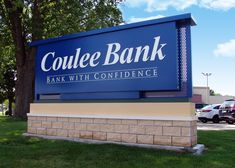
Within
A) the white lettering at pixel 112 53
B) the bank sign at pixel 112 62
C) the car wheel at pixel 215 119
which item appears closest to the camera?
the bank sign at pixel 112 62

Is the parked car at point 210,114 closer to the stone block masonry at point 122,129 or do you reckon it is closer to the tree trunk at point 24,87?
the tree trunk at point 24,87

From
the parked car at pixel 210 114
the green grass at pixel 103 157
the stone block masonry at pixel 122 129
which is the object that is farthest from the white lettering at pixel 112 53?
the parked car at pixel 210 114

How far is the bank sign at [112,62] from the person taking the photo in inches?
300

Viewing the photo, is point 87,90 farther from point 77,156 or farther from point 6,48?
point 6,48

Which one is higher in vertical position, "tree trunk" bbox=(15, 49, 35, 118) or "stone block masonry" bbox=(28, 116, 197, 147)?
"tree trunk" bbox=(15, 49, 35, 118)

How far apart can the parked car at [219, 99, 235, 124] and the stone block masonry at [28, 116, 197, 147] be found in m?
15.5

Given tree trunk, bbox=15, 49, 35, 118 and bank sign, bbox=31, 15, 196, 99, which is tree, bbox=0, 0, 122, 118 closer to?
tree trunk, bbox=15, 49, 35, 118

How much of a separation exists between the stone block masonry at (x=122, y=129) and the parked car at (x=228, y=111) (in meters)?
15.5

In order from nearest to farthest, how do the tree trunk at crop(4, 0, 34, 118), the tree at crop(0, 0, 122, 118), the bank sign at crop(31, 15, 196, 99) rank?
the bank sign at crop(31, 15, 196, 99)
the tree at crop(0, 0, 122, 118)
the tree trunk at crop(4, 0, 34, 118)

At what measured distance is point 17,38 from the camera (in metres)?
20.4

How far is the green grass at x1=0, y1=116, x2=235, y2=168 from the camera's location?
5980mm

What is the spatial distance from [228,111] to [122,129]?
15901 millimetres

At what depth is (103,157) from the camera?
650 centimetres

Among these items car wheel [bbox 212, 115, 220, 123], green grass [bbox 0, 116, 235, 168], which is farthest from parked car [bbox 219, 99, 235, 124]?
green grass [bbox 0, 116, 235, 168]
